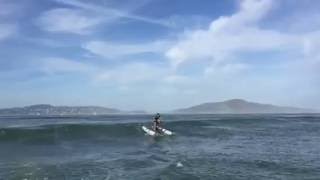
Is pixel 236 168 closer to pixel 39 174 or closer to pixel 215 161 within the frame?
pixel 215 161

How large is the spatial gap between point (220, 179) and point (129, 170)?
5.55 metres

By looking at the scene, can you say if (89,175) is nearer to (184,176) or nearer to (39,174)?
(39,174)

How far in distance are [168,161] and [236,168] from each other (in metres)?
4.87

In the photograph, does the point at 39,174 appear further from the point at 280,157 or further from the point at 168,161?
the point at 280,157

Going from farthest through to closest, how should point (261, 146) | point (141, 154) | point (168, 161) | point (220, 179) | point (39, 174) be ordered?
1. point (261, 146)
2. point (141, 154)
3. point (168, 161)
4. point (39, 174)
5. point (220, 179)

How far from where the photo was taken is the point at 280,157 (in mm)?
29984

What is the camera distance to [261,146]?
3753 centimetres

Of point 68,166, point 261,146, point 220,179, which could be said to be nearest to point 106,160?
point 68,166

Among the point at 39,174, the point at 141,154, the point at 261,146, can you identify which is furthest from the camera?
the point at 261,146

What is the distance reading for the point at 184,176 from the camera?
2283 centimetres

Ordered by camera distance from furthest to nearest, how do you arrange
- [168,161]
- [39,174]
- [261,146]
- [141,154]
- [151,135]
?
[151,135]
[261,146]
[141,154]
[168,161]
[39,174]

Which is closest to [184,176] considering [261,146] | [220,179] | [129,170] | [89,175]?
[220,179]

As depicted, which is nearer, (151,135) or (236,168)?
(236,168)

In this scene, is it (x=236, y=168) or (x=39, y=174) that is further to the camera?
(x=236, y=168)
